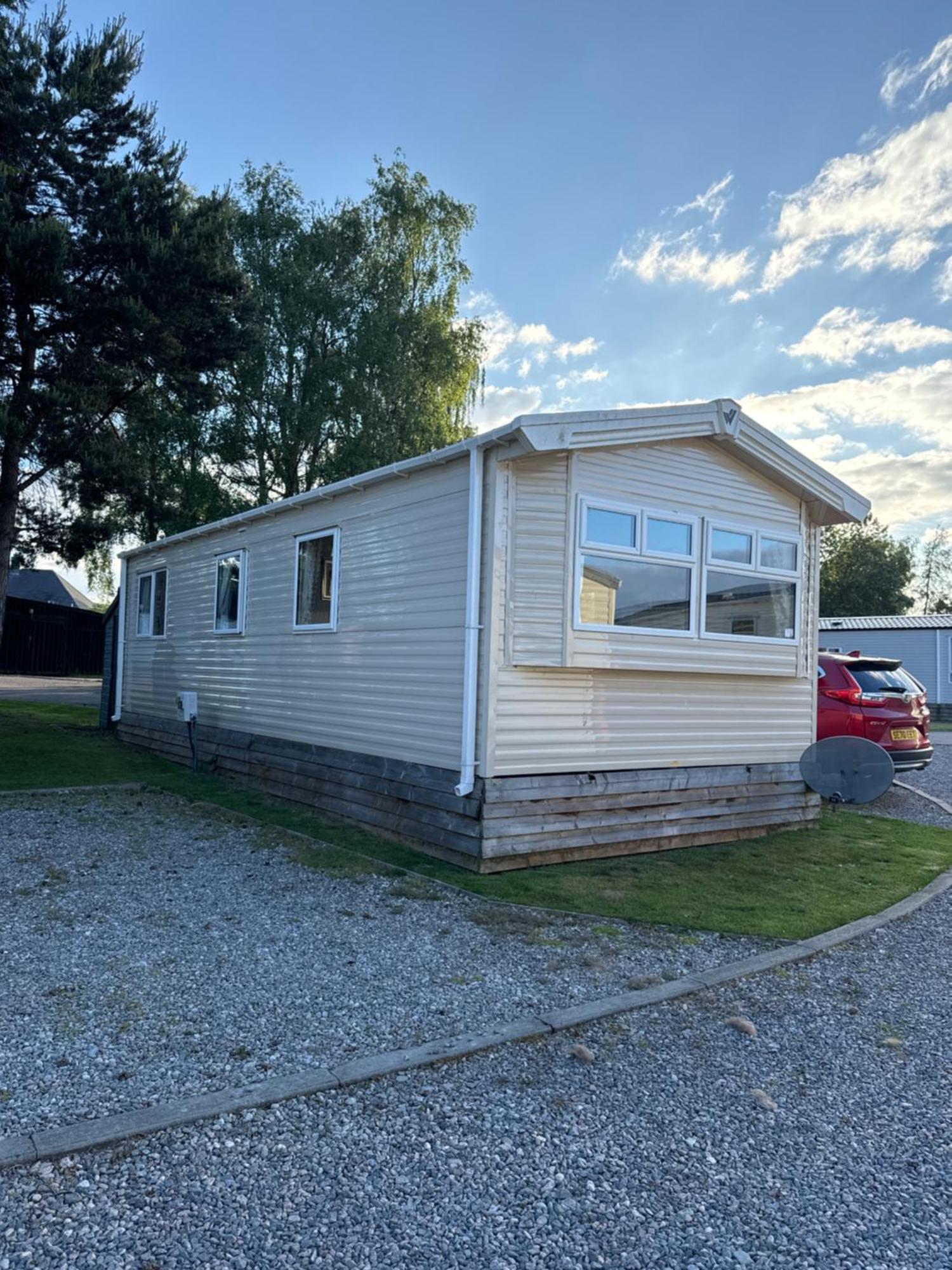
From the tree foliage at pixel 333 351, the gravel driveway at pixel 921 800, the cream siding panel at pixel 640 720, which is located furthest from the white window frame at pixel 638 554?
the tree foliage at pixel 333 351

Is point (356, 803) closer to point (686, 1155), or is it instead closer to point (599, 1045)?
point (599, 1045)

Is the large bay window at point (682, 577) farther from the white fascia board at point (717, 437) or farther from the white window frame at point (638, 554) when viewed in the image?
the white fascia board at point (717, 437)

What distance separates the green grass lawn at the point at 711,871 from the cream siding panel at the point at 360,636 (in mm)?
815

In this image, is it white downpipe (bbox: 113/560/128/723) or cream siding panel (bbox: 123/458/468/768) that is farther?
white downpipe (bbox: 113/560/128/723)

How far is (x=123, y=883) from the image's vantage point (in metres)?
5.63

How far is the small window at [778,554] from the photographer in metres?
7.89

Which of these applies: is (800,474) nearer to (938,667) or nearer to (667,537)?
(667,537)

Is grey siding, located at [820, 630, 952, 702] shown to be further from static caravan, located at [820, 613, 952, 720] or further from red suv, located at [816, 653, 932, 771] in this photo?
red suv, located at [816, 653, 932, 771]

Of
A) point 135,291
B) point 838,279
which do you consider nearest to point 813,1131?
point 838,279

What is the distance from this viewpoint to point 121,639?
14.0 meters

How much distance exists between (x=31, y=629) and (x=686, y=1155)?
32082 mm

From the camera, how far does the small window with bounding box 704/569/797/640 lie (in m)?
7.33

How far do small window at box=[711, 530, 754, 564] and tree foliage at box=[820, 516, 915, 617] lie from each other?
42704 millimetres

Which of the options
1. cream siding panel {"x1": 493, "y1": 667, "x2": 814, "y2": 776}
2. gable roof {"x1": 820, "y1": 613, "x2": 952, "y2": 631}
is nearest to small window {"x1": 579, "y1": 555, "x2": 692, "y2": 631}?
cream siding panel {"x1": 493, "y1": 667, "x2": 814, "y2": 776}
